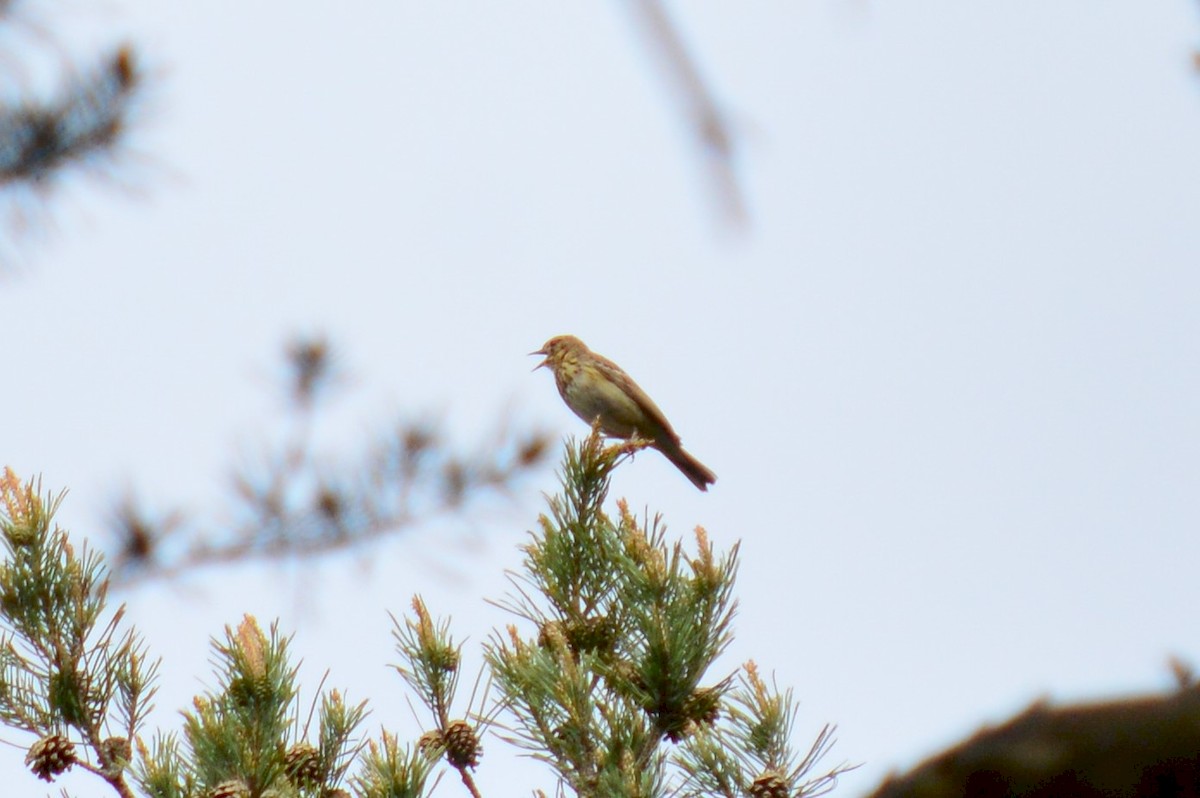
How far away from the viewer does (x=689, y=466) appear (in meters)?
7.00

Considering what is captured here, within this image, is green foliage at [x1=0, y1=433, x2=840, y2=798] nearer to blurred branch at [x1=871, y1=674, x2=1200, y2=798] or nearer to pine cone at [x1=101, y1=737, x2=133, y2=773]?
pine cone at [x1=101, y1=737, x2=133, y2=773]

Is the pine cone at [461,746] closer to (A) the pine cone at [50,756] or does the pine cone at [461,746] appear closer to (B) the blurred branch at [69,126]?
(A) the pine cone at [50,756]

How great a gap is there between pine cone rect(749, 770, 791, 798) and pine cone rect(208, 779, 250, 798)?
29.2 inches

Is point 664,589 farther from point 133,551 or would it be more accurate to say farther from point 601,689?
point 133,551

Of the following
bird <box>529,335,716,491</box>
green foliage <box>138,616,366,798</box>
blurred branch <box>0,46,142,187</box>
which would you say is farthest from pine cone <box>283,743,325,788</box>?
bird <box>529,335,716,491</box>

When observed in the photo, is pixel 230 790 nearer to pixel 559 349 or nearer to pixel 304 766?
pixel 304 766

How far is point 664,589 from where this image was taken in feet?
8.39

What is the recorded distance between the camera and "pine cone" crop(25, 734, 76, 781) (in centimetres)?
241

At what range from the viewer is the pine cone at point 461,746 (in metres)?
2.46

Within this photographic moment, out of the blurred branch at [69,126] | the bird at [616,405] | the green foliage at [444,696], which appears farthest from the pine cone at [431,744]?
→ the bird at [616,405]

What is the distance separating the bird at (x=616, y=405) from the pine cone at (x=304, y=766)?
419cm

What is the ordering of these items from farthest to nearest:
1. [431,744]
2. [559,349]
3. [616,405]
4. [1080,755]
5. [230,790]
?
[559,349] < [616,405] < [431,744] < [230,790] < [1080,755]

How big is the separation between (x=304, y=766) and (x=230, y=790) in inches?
8.7

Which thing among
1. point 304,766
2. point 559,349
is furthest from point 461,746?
point 559,349
